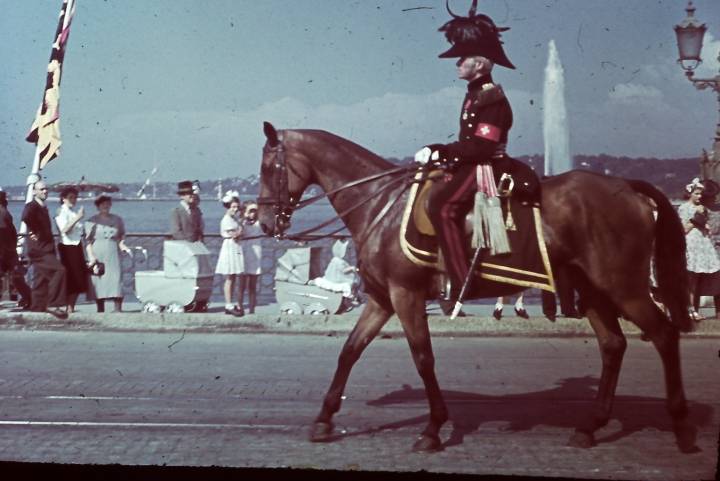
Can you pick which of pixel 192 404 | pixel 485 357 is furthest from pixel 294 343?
pixel 192 404

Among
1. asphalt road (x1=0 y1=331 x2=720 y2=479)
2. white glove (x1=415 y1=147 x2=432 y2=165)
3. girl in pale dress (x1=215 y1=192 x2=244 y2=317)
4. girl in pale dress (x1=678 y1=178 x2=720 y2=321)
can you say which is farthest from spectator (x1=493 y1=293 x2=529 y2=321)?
white glove (x1=415 y1=147 x2=432 y2=165)

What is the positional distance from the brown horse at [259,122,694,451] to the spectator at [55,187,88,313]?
6.37 m

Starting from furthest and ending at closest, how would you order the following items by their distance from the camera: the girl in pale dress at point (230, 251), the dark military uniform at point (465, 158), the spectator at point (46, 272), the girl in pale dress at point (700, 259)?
the girl in pale dress at point (230, 251) → the spectator at point (46, 272) → the girl in pale dress at point (700, 259) → the dark military uniform at point (465, 158)

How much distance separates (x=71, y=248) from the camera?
1459 centimetres

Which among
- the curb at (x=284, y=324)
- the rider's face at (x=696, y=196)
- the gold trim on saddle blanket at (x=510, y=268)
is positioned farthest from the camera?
the curb at (x=284, y=324)

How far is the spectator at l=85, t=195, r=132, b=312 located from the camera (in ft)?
48.4

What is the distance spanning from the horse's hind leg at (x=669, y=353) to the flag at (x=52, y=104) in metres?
4.69

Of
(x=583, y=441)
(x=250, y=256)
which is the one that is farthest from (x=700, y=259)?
(x=250, y=256)

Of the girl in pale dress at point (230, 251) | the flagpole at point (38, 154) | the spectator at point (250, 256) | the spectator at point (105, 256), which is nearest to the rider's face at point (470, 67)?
the flagpole at point (38, 154)

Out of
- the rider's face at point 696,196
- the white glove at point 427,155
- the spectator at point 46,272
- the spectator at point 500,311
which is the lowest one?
the spectator at point 500,311

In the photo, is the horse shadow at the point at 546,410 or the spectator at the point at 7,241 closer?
the horse shadow at the point at 546,410

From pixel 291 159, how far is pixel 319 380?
2.69 metres

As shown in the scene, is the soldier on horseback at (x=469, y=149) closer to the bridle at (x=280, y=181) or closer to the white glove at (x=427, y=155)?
the white glove at (x=427, y=155)

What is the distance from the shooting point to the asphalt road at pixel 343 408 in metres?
7.81
